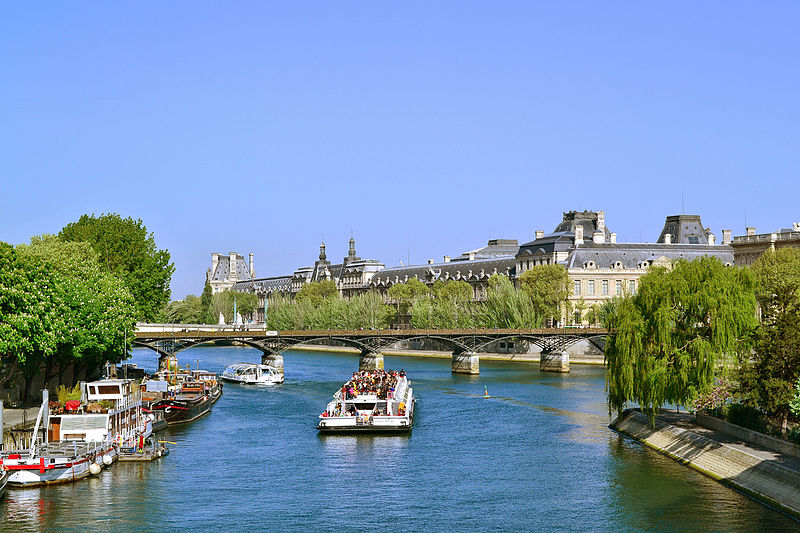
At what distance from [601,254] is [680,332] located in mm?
97705

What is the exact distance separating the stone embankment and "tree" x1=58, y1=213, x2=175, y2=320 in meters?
51.1

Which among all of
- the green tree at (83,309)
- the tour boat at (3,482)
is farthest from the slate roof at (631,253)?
the tour boat at (3,482)

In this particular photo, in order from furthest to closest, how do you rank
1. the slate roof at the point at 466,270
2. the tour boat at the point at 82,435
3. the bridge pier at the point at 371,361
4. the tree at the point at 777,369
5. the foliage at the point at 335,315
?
1. the slate roof at the point at 466,270
2. the foliage at the point at 335,315
3. the bridge pier at the point at 371,361
4. the tour boat at the point at 82,435
5. the tree at the point at 777,369

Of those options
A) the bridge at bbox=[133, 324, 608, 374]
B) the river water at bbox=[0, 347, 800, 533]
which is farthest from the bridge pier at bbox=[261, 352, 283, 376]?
the river water at bbox=[0, 347, 800, 533]

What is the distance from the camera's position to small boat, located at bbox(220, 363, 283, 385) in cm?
10362

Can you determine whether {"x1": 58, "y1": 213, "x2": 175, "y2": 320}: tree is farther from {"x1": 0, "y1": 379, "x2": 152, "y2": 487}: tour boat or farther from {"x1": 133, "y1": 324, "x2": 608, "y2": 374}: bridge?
{"x1": 0, "y1": 379, "x2": 152, "y2": 487}: tour boat

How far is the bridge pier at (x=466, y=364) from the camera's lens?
112m

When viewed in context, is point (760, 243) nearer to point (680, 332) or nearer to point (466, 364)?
point (466, 364)

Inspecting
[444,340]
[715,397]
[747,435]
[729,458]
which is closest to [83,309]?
[715,397]

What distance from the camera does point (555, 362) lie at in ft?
378

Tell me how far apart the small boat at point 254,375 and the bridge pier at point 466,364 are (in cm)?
1908

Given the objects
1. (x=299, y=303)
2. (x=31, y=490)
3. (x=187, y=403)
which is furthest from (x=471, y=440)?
(x=299, y=303)

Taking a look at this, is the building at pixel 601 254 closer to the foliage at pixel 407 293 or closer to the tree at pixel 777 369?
the foliage at pixel 407 293

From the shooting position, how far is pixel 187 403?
70938mm
